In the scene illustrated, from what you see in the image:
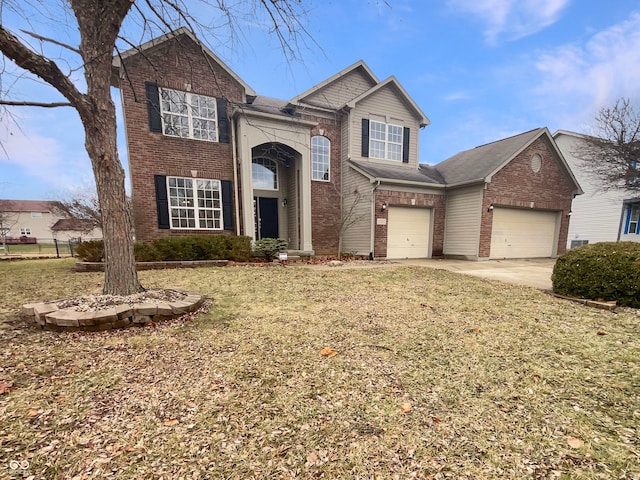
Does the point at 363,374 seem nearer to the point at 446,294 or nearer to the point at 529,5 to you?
the point at 446,294

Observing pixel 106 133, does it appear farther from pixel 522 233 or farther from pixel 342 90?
pixel 522 233

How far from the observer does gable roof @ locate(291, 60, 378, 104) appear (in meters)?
11.4

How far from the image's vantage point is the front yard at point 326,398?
1448 mm

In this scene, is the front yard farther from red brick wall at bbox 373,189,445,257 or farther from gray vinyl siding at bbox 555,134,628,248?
gray vinyl siding at bbox 555,134,628,248

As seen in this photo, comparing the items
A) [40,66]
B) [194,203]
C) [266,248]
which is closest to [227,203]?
[194,203]

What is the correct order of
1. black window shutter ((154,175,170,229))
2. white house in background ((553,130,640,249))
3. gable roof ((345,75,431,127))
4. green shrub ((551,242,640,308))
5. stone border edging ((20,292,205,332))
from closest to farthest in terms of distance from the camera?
1. stone border edging ((20,292,205,332))
2. green shrub ((551,242,640,308))
3. black window shutter ((154,175,170,229))
4. gable roof ((345,75,431,127))
5. white house in background ((553,130,640,249))

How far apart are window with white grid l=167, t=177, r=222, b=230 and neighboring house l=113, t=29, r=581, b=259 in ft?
0.12

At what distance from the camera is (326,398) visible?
1.98 metres

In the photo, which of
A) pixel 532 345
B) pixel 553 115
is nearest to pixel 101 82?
pixel 532 345

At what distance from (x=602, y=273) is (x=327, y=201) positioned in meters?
8.92

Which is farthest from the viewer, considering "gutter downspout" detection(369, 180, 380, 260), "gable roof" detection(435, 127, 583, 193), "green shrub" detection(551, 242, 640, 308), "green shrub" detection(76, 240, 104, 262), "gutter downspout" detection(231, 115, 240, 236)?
"gable roof" detection(435, 127, 583, 193)

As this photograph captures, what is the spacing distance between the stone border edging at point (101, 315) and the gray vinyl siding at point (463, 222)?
10743 mm

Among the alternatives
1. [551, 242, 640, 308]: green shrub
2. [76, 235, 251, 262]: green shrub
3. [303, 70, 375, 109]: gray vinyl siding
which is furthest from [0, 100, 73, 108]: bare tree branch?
[303, 70, 375, 109]: gray vinyl siding

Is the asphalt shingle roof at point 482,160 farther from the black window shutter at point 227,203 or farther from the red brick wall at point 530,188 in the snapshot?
the black window shutter at point 227,203
